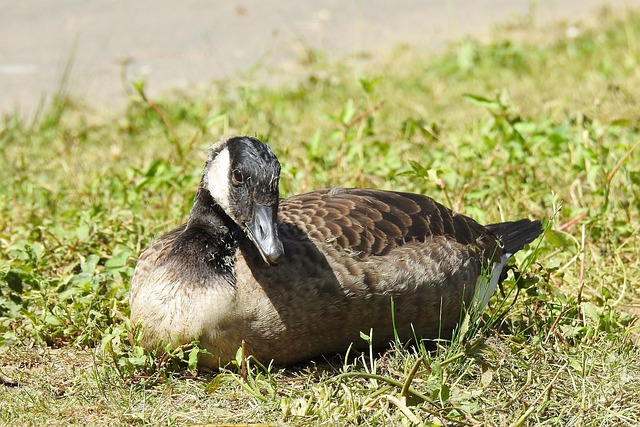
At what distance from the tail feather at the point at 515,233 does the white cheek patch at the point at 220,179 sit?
1426 mm

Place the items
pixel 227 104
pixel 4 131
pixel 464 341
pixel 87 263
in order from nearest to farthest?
pixel 464 341
pixel 87 263
pixel 4 131
pixel 227 104

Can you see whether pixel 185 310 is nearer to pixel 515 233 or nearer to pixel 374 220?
pixel 374 220

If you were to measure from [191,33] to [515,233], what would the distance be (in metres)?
5.28

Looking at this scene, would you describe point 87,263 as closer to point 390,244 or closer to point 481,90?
point 390,244

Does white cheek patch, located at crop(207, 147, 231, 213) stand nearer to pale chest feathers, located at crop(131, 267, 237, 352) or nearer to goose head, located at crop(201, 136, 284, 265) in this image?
goose head, located at crop(201, 136, 284, 265)

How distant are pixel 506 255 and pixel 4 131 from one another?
391 centimetres

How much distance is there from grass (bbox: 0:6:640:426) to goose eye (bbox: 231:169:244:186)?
0.59 m

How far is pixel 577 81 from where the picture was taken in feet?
25.4

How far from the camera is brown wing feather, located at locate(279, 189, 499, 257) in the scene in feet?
12.6

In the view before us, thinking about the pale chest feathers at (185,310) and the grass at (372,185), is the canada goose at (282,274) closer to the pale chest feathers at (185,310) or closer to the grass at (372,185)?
the pale chest feathers at (185,310)

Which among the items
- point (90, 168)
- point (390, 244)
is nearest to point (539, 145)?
point (390, 244)

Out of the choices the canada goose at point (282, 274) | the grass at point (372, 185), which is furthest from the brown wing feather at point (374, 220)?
the grass at point (372, 185)

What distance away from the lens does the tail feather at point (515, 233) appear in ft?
14.4

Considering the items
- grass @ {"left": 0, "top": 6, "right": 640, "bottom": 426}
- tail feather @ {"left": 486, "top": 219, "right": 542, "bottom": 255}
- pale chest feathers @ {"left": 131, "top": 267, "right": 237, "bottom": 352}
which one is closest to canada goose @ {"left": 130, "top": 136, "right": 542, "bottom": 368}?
pale chest feathers @ {"left": 131, "top": 267, "right": 237, "bottom": 352}
